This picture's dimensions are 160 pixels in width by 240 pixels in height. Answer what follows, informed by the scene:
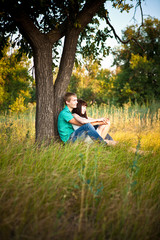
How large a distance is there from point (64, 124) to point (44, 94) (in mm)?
728

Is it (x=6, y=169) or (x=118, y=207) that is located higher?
(x=6, y=169)

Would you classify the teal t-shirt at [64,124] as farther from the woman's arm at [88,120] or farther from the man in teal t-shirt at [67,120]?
the woman's arm at [88,120]

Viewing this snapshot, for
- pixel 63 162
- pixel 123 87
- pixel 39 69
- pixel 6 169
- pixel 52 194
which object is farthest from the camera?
pixel 123 87

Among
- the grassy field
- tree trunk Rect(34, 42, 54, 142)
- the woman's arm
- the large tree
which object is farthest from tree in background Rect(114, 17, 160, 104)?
the grassy field

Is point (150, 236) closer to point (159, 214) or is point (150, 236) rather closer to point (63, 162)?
point (159, 214)

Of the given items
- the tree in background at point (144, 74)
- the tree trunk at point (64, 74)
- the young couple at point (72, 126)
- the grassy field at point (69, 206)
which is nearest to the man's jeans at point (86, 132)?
the young couple at point (72, 126)

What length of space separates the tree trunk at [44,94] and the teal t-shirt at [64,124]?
0.22 meters

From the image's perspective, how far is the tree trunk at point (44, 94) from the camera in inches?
126

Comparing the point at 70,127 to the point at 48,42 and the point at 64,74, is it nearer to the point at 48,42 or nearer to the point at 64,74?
the point at 64,74

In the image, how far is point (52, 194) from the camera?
1.60 meters

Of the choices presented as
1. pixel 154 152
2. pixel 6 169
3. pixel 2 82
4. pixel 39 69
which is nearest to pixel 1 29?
pixel 39 69

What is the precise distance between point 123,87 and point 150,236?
10706 millimetres

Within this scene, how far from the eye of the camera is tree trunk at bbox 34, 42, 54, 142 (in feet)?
10.5

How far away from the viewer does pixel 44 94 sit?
325 cm
